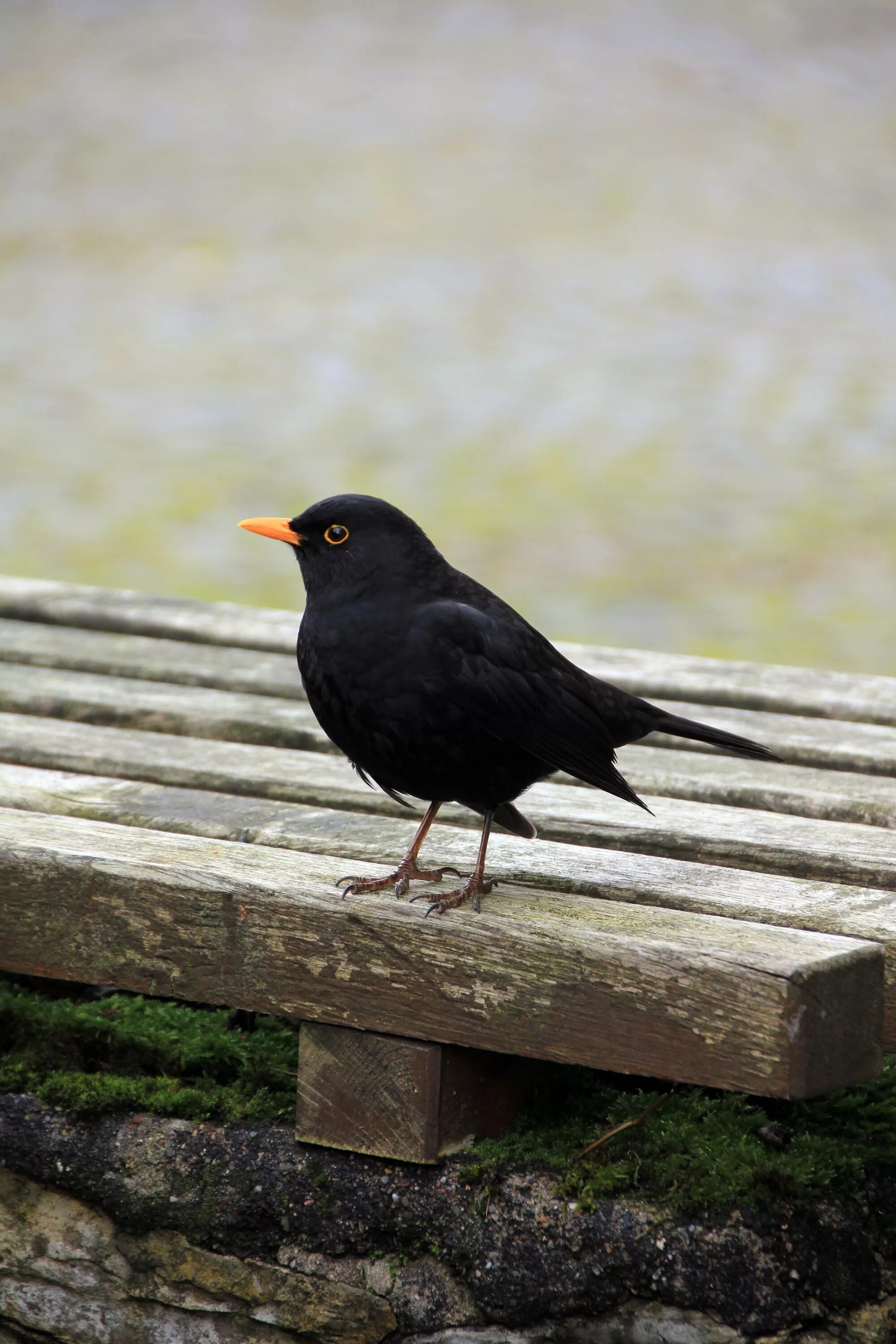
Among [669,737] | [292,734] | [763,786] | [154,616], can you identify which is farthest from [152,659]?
[763,786]

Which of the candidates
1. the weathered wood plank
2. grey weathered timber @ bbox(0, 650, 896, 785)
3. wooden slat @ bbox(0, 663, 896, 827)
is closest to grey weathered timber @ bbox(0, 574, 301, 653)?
grey weathered timber @ bbox(0, 650, 896, 785)

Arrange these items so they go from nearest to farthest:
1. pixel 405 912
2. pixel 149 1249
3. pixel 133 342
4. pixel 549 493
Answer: pixel 405 912
pixel 149 1249
pixel 549 493
pixel 133 342

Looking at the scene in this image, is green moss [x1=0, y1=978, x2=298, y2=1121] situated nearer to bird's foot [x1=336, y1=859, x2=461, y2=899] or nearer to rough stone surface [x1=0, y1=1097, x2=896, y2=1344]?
rough stone surface [x1=0, y1=1097, x2=896, y2=1344]

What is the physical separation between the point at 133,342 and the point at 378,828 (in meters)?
10.6

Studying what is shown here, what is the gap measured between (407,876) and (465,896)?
134 mm

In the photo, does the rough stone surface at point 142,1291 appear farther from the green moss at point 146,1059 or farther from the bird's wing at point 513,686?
the bird's wing at point 513,686

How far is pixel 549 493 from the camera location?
11.0 m

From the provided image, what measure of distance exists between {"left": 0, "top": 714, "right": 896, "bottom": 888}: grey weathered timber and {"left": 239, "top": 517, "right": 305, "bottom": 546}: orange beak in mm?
696

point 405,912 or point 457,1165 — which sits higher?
point 405,912

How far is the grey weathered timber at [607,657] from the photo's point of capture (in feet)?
14.0

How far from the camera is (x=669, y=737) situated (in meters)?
3.93

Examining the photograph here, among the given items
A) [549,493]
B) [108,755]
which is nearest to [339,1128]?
[108,755]

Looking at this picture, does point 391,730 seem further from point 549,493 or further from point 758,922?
point 549,493

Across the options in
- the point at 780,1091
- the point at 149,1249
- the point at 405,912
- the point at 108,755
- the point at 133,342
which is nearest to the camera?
the point at 780,1091
